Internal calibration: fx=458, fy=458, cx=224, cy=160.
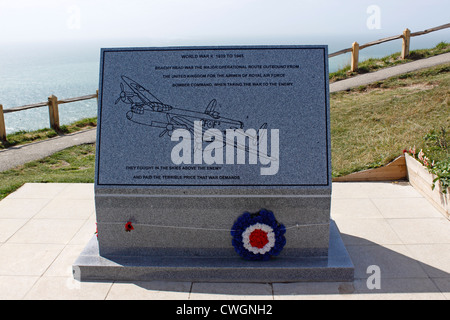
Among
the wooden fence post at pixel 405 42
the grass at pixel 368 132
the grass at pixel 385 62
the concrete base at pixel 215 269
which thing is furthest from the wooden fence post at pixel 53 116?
the wooden fence post at pixel 405 42

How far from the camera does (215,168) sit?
471cm

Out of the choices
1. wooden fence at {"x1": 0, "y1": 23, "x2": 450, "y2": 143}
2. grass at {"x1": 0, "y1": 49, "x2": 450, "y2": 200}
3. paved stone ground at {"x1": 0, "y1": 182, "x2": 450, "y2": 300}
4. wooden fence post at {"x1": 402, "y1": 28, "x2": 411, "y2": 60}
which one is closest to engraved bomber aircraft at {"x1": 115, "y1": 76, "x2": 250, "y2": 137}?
paved stone ground at {"x1": 0, "y1": 182, "x2": 450, "y2": 300}

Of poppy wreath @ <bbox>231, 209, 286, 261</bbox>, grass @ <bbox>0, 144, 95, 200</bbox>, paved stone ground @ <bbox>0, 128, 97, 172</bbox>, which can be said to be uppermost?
paved stone ground @ <bbox>0, 128, 97, 172</bbox>

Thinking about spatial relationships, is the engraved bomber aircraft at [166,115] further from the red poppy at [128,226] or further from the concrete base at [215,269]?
the concrete base at [215,269]

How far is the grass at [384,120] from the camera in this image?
311 inches

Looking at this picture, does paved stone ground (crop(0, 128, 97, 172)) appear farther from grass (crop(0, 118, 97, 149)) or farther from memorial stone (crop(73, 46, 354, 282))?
memorial stone (crop(73, 46, 354, 282))

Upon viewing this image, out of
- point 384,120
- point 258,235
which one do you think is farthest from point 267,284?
point 384,120

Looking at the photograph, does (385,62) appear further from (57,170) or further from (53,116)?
(57,170)

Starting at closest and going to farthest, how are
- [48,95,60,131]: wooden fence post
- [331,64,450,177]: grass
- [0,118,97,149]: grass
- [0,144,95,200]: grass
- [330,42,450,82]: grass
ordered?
[0,144,95,200]: grass < [331,64,450,177]: grass < [0,118,97,149]: grass < [48,95,60,131]: wooden fence post < [330,42,450,82]: grass

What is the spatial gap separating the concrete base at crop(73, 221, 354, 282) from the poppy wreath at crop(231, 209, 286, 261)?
0.12 meters

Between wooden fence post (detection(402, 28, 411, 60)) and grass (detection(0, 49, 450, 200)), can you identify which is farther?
wooden fence post (detection(402, 28, 411, 60))

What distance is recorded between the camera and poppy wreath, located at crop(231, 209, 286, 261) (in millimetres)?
4613
